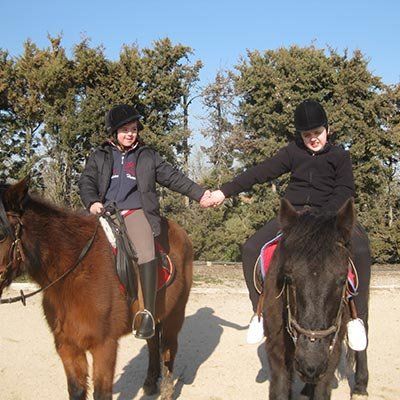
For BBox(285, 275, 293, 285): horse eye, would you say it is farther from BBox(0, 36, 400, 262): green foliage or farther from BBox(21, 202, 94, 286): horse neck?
BBox(0, 36, 400, 262): green foliage

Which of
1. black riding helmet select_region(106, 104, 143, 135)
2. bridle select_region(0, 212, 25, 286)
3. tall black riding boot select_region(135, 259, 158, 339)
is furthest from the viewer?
black riding helmet select_region(106, 104, 143, 135)

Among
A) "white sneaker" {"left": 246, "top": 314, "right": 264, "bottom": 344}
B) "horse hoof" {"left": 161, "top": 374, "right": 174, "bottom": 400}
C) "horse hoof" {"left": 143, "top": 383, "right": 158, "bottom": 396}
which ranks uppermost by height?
"white sneaker" {"left": 246, "top": 314, "right": 264, "bottom": 344}

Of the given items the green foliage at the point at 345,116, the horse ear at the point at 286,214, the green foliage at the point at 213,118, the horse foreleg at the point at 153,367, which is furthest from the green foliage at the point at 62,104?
Result: the horse ear at the point at 286,214

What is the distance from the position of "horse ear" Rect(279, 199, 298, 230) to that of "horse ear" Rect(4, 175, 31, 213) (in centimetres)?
176

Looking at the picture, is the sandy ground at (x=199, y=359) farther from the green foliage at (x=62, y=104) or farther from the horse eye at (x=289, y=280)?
the green foliage at (x=62, y=104)

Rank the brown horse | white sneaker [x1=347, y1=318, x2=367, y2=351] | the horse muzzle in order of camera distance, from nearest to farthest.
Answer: the horse muzzle < the brown horse < white sneaker [x1=347, y1=318, x2=367, y2=351]

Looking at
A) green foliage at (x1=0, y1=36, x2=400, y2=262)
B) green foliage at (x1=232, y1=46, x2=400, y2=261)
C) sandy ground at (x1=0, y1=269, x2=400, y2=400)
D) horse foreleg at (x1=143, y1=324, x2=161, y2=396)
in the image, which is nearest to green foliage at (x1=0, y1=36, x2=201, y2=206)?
green foliage at (x1=0, y1=36, x2=400, y2=262)

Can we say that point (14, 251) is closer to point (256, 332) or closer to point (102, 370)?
point (102, 370)

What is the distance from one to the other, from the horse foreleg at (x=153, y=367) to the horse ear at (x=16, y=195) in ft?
7.79

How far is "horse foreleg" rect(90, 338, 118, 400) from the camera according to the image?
11.7ft

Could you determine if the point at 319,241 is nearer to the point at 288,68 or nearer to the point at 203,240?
the point at 203,240

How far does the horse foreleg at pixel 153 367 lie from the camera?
5.07m

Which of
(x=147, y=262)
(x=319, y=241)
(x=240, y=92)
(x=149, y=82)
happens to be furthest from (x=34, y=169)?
(x=319, y=241)

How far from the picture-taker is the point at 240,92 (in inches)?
618
